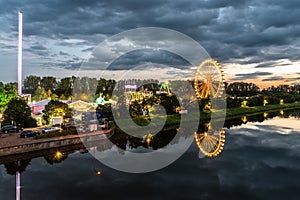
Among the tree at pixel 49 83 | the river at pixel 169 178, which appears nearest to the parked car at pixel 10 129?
the river at pixel 169 178

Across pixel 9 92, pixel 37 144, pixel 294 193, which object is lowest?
pixel 294 193

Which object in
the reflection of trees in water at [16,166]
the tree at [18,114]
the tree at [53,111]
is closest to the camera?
the reflection of trees in water at [16,166]

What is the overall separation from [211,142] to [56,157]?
14.0 metres

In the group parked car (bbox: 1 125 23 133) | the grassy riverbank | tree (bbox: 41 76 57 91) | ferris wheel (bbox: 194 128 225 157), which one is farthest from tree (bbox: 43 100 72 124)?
tree (bbox: 41 76 57 91)

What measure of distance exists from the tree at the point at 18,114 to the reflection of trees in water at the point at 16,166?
9.26 meters

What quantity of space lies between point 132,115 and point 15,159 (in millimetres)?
15591

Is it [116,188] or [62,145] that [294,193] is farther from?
[62,145]

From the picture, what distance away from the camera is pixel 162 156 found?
2056cm

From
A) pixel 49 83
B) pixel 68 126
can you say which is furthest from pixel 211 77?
pixel 49 83

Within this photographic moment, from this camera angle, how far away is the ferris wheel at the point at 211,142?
22.1m

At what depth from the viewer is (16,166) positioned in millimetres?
17250

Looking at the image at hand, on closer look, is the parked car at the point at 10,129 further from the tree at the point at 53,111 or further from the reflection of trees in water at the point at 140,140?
the reflection of trees in water at the point at 140,140

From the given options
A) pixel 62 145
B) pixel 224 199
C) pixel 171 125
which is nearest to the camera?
pixel 224 199

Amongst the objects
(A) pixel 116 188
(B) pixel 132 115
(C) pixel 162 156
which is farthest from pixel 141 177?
(B) pixel 132 115
